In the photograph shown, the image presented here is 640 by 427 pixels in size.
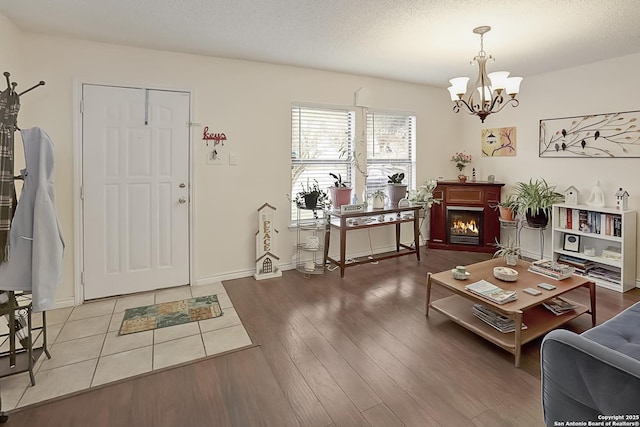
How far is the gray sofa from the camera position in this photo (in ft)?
3.63

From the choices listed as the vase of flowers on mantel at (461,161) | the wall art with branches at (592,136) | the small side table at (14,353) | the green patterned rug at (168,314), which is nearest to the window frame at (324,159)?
the green patterned rug at (168,314)

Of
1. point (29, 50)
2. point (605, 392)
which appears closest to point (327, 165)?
point (29, 50)

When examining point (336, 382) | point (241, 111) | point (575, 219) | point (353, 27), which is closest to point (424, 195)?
point (575, 219)

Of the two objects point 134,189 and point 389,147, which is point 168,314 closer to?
point 134,189

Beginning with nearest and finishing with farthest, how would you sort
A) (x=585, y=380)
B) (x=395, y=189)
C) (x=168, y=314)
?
(x=585, y=380) < (x=168, y=314) < (x=395, y=189)

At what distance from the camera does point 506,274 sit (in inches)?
107

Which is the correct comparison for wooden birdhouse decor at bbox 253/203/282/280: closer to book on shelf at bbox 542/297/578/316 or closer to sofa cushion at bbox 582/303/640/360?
book on shelf at bbox 542/297/578/316

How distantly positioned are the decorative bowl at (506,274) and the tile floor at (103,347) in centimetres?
209

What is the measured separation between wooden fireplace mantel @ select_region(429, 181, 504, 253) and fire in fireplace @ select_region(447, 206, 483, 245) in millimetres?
59

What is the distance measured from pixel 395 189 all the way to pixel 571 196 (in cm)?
210

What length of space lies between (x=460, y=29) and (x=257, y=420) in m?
3.28

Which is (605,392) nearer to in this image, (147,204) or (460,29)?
(460,29)

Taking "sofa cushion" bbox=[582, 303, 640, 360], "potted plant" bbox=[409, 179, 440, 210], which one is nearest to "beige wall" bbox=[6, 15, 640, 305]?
"potted plant" bbox=[409, 179, 440, 210]

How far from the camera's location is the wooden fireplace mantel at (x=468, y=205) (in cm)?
482
